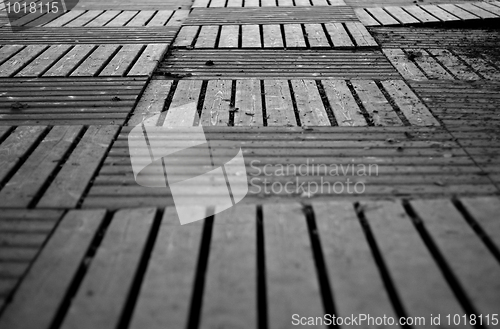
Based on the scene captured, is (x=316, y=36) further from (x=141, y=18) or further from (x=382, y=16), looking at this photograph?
(x=141, y=18)

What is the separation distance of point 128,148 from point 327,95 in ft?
3.72

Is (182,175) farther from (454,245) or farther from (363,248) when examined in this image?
(454,245)

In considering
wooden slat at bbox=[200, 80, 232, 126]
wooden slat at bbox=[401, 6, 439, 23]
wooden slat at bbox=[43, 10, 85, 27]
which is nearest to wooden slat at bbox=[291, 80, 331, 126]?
wooden slat at bbox=[200, 80, 232, 126]

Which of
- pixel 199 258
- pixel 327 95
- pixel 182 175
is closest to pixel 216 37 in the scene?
pixel 327 95

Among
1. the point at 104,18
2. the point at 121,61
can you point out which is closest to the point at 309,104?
the point at 121,61

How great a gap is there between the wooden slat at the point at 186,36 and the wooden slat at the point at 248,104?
2.92 feet

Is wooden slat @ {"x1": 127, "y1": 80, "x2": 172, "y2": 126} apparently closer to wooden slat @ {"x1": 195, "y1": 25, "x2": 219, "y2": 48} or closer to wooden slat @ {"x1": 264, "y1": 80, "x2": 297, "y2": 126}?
wooden slat @ {"x1": 264, "y1": 80, "x2": 297, "y2": 126}

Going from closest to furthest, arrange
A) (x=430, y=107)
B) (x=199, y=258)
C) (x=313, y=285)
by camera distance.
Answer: (x=313, y=285) < (x=199, y=258) < (x=430, y=107)

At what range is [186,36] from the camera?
3.38m

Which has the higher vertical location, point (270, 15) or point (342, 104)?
point (270, 15)

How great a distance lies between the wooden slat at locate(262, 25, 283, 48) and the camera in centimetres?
316

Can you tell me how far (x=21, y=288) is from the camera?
1.19 metres

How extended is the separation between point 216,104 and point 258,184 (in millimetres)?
802

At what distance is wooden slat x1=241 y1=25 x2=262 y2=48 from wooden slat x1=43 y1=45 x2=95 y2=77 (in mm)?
1143
